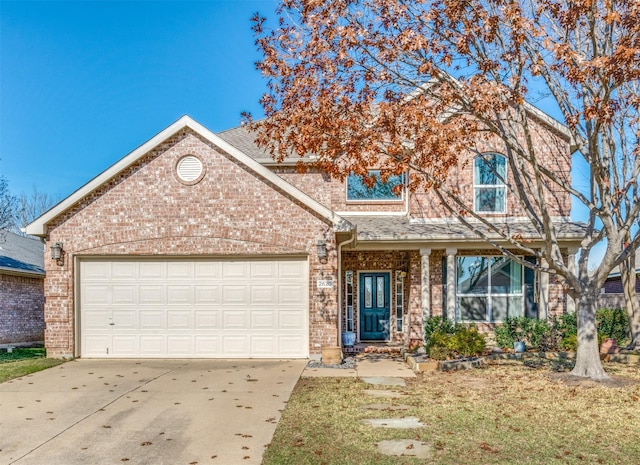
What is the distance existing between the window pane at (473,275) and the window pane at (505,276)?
0.19m

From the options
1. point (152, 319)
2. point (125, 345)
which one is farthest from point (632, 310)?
point (125, 345)

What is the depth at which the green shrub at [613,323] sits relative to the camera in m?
15.3

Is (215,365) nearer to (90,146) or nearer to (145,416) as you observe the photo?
(145,416)

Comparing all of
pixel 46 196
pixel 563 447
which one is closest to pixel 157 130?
pixel 563 447

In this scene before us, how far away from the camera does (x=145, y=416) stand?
7.94 metres

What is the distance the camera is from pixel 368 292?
16.6 metres

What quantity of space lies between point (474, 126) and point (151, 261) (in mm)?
7861

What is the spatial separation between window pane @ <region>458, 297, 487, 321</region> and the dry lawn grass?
4.28 meters

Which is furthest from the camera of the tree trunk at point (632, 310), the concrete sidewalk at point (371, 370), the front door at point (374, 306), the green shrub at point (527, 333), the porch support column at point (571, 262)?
the front door at point (374, 306)

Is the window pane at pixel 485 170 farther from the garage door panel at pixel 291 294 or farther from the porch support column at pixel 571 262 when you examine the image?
the garage door panel at pixel 291 294

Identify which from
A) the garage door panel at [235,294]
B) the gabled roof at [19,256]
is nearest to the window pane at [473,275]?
the garage door panel at [235,294]

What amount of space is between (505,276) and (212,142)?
857 cm

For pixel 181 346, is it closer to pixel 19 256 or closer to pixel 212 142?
pixel 212 142

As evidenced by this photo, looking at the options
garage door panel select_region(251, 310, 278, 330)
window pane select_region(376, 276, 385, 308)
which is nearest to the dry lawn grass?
garage door panel select_region(251, 310, 278, 330)
